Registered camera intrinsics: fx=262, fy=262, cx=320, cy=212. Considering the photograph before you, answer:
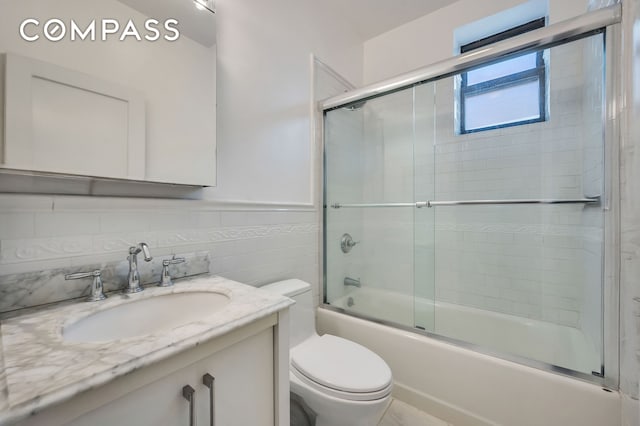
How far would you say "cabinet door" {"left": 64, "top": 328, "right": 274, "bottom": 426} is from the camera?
0.49 meters

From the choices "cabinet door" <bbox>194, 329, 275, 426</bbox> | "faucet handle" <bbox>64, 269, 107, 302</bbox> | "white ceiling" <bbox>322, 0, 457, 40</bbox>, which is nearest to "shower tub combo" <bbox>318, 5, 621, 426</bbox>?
"white ceiling" <bbox>322, 0, 457, 40</bbox>

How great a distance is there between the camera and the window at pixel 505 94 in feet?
5.60

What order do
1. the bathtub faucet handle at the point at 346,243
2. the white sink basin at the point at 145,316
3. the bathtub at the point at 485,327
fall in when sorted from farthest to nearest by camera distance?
the bathtub faucet handle at the point at 346,243 < the bathtub at the point at 485,327 < the white sink basin at the point at 145,316

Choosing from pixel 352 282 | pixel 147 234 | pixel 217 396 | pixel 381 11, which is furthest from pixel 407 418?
pixel 381 11

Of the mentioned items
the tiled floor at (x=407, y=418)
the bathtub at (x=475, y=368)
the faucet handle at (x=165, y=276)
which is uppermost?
the faucet handle at (x=165, y=276)

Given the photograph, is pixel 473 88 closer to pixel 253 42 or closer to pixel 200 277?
pixel 253 42

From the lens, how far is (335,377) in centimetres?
108

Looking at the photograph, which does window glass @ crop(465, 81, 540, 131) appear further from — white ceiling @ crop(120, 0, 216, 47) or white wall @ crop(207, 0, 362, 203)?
white ceiling @ crop(120, 0, 216, 47)

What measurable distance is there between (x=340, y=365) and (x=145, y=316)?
803 mm

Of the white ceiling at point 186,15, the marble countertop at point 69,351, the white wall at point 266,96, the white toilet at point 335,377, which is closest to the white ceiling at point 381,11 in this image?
the white wall at point 266,96

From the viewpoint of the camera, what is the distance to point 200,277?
1103 millimetres

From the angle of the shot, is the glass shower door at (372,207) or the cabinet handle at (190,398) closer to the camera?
the cabinet handle at (190,398)

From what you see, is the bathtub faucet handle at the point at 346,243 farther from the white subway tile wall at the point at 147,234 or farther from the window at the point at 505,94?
the window at the point at 505,94

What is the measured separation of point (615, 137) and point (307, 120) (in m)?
1.50
